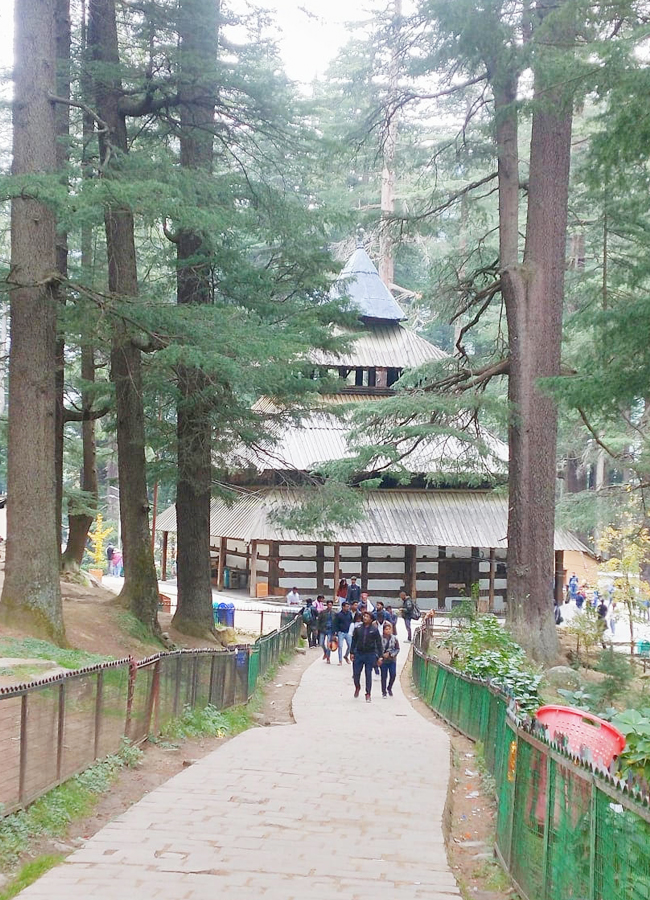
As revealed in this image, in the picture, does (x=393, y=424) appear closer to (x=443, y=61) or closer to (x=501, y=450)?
(x=443, y=61)

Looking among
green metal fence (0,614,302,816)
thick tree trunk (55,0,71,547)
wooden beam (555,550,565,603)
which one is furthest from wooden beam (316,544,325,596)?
green metal fence (0,614,302,816)

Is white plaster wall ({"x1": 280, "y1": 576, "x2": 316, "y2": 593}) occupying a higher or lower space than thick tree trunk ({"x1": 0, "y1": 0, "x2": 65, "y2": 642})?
lower

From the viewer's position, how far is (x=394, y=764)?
9594 millimetres

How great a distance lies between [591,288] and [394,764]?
12673 millimetres

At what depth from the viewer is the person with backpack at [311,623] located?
24281mm

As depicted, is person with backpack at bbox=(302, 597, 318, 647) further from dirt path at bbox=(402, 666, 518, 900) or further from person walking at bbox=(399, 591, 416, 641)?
dirt path at bbox=(402, 666, 518, 900)

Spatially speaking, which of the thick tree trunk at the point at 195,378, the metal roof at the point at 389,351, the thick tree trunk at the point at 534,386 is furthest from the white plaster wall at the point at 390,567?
the thick tree trunk at the point at 534,386

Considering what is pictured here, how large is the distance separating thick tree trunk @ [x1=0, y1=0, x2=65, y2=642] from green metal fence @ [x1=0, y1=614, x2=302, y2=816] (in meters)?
2.73

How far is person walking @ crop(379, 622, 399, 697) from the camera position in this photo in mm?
15363

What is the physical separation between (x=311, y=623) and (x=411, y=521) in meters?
8.17

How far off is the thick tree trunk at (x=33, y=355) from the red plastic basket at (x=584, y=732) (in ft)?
26.9

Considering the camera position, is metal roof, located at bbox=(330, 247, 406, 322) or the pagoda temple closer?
the pagoda temple

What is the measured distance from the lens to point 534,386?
17.9 meters

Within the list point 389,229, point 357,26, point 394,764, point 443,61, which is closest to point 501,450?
point 389,229
